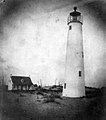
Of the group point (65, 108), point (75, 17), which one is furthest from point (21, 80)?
point (75, 17)

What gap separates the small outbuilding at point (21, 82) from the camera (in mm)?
2496

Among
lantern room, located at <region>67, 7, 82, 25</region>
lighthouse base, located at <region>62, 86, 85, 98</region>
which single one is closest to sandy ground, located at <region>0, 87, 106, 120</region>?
lighthouse base, located at <region>62, 86, 85, 98</region>

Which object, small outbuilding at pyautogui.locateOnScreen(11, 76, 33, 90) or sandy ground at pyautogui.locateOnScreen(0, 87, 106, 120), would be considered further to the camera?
small outbuilding at pyautogui.locateOnScreen(11, 76, 33, 90)

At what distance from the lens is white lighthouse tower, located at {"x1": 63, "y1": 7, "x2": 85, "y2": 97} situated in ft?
7.91

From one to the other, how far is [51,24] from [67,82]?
0.52 meters

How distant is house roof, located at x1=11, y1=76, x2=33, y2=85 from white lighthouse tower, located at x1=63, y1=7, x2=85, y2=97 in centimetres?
32

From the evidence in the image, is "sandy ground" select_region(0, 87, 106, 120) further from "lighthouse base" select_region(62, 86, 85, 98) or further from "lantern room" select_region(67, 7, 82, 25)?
"lantern room" select_region(67, 7, 82, 25)

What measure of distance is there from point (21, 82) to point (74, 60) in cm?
52

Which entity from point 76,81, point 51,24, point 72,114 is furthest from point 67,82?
point 51,24

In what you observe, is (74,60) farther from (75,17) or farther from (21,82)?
(21,82)

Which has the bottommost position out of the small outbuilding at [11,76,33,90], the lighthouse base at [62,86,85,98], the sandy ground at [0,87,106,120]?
the sandy ground at [0,87,106,120]

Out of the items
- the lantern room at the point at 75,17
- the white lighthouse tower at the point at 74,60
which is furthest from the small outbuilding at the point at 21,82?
the lantern room at the point at 75,17

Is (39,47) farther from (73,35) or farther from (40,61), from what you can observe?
(73,35)

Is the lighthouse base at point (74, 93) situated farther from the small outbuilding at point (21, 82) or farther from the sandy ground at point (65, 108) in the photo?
the small outbuilding at point (21, 82)
